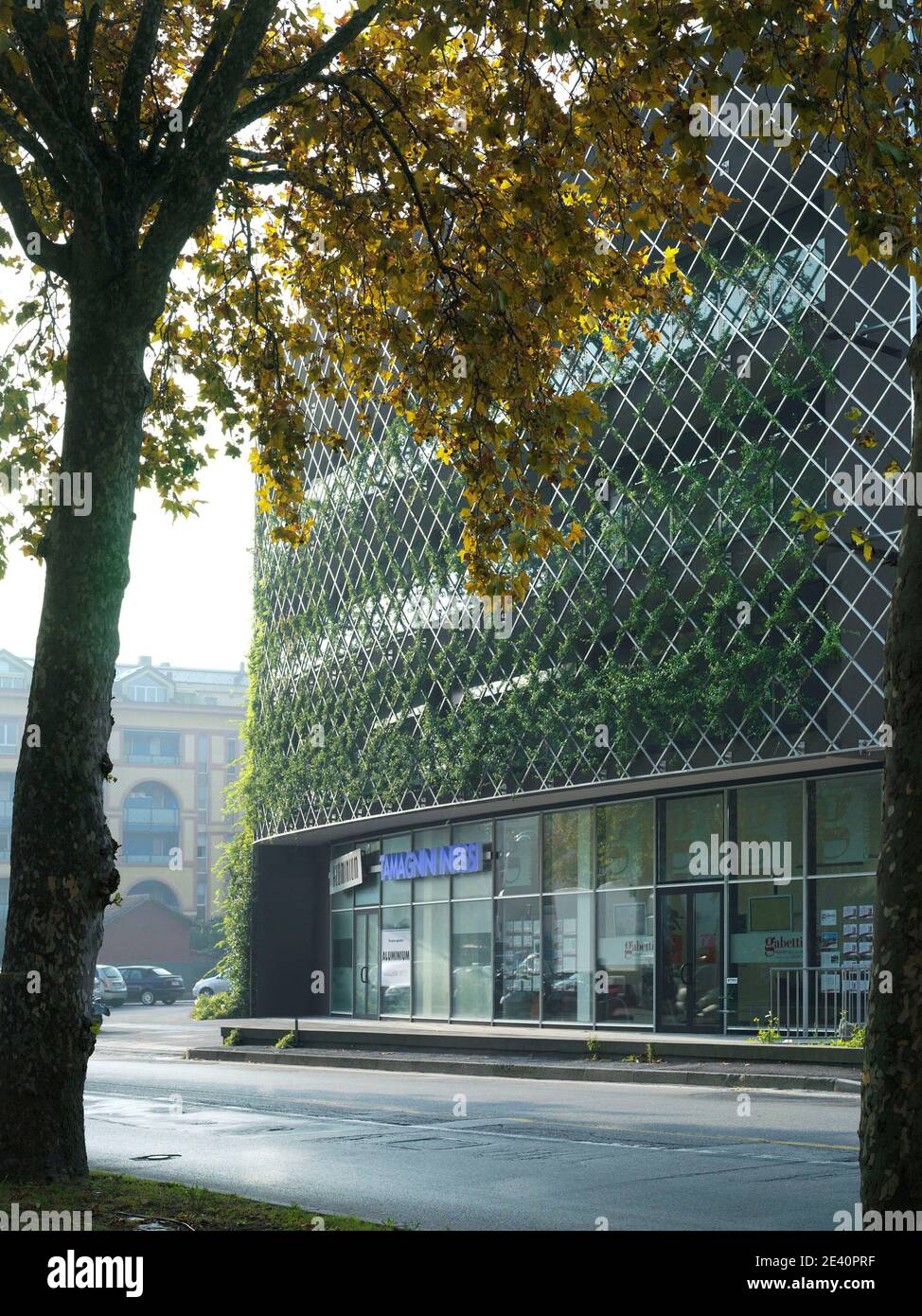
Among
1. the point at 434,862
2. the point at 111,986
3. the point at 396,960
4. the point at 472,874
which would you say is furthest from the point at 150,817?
the point at 472,874

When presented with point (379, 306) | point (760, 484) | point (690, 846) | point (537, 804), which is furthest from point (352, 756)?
point (379, 306)

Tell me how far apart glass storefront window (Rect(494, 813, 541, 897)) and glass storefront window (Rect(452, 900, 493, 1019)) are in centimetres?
86

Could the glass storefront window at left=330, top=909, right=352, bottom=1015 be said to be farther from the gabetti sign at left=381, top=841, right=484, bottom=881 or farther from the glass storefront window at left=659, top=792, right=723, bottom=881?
the glass storefront window at left=659, top=792, right=723, bottom=881

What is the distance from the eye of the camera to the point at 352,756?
1352 inches

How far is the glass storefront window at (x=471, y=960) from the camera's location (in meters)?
31.4

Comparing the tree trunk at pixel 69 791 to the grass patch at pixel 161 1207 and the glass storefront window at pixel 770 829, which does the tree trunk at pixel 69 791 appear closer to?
the grass patch at pixel 161 1207

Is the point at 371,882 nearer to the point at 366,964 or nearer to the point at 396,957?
the point at 366,964

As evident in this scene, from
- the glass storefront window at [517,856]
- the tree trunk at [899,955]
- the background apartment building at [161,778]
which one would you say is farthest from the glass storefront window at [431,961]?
the background apartment building at [161,778]

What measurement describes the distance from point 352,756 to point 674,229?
76.9 feet

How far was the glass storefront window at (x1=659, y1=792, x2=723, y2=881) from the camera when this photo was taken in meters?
25.4

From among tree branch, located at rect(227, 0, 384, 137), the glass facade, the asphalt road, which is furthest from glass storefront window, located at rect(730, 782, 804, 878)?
tree branch, located at rect(227, 0, 384, 137)

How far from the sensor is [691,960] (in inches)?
1001

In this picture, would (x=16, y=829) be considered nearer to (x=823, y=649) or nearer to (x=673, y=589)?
(x=823, y=649)

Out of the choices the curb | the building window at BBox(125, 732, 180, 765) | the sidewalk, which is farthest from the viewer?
the building window at BBox(125, 732, 180, 765)
